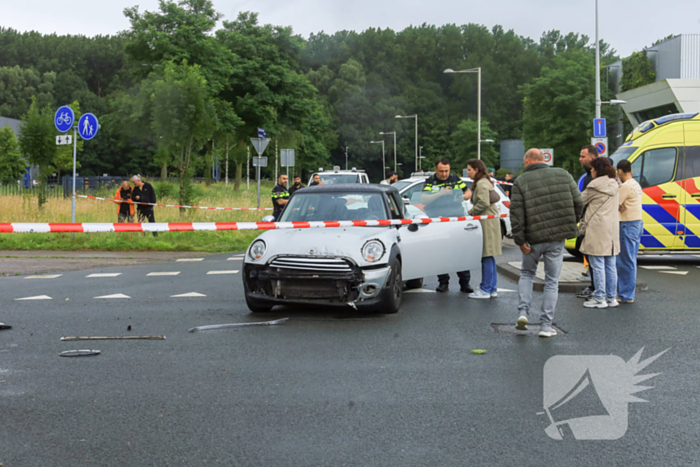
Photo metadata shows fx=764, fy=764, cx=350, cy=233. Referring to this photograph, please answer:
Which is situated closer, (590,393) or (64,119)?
(590,393)

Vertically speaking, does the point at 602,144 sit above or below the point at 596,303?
above

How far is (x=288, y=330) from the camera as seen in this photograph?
763 cm

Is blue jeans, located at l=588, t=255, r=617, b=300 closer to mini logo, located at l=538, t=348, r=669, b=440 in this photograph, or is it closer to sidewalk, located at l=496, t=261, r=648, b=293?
sidewalk, located at l=496, t=261, r=648, b=293

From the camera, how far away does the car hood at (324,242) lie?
819 cm

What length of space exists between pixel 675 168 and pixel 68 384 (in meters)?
11.5

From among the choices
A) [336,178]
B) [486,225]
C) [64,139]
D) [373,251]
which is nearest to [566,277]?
[486,225]

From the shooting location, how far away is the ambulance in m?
13.4

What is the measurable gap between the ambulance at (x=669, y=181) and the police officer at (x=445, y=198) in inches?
168

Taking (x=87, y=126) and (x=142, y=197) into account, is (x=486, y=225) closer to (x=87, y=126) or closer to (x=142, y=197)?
(x=87, y=126)

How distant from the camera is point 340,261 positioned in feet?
26.6

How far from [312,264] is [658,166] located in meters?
8.31

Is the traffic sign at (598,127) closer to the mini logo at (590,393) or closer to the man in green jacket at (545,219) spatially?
the man in green jacket at (545,219)

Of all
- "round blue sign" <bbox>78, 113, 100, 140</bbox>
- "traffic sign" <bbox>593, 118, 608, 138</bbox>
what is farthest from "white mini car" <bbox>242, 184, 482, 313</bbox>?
"traffic sign" <bbox>593, 118, 608, 138</bbox>

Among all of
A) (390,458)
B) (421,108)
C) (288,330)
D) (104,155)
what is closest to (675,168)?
(288,330)
